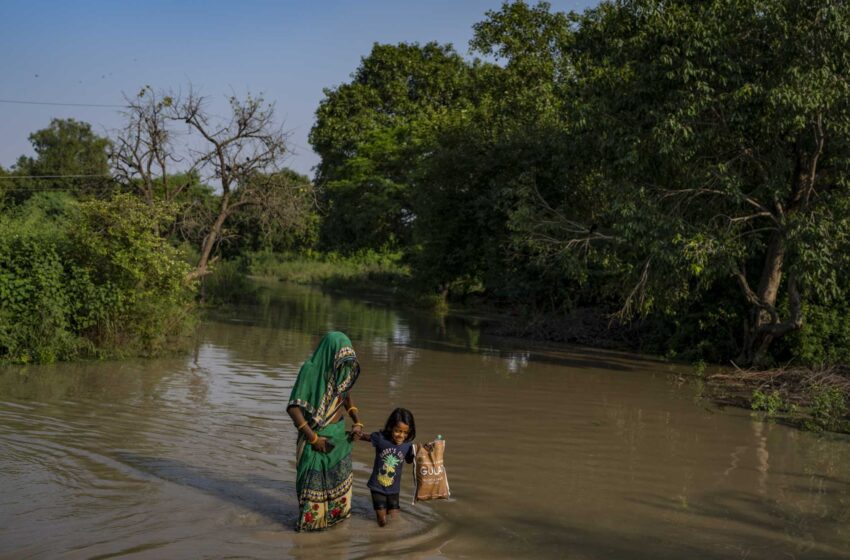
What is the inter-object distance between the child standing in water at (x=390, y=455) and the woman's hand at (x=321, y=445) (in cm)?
34

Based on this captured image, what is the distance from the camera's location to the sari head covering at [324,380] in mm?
6324

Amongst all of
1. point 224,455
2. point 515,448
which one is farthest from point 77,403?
point 515,448

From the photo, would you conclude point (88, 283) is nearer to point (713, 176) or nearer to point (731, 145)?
point (713, 176)

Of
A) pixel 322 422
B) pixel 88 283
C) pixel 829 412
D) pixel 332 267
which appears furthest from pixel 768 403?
pixel 332 267

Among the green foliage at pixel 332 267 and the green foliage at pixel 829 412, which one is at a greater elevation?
the green foliage at pixel 332 267

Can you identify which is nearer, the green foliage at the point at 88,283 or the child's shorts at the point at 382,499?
the child's shorts at the point at 382,499

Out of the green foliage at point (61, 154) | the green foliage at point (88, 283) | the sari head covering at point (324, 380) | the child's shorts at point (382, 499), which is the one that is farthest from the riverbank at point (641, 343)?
the green foliage at point (61, 154)

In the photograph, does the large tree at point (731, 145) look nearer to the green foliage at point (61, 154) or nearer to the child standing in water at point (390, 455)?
the child standing in water at point (390, 455)

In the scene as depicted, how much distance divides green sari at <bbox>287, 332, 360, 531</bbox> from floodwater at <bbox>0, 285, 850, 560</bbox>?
0.76 feet

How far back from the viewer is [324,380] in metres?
6.35

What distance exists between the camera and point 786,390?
14062mm

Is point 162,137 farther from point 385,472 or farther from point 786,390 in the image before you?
point 385,472

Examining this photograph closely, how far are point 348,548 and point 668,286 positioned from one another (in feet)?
38.1

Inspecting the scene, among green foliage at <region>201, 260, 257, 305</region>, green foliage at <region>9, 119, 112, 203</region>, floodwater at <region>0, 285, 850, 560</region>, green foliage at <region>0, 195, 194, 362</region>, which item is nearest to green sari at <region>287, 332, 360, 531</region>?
floodwater at <region>0, 285, 850, 560</region>
